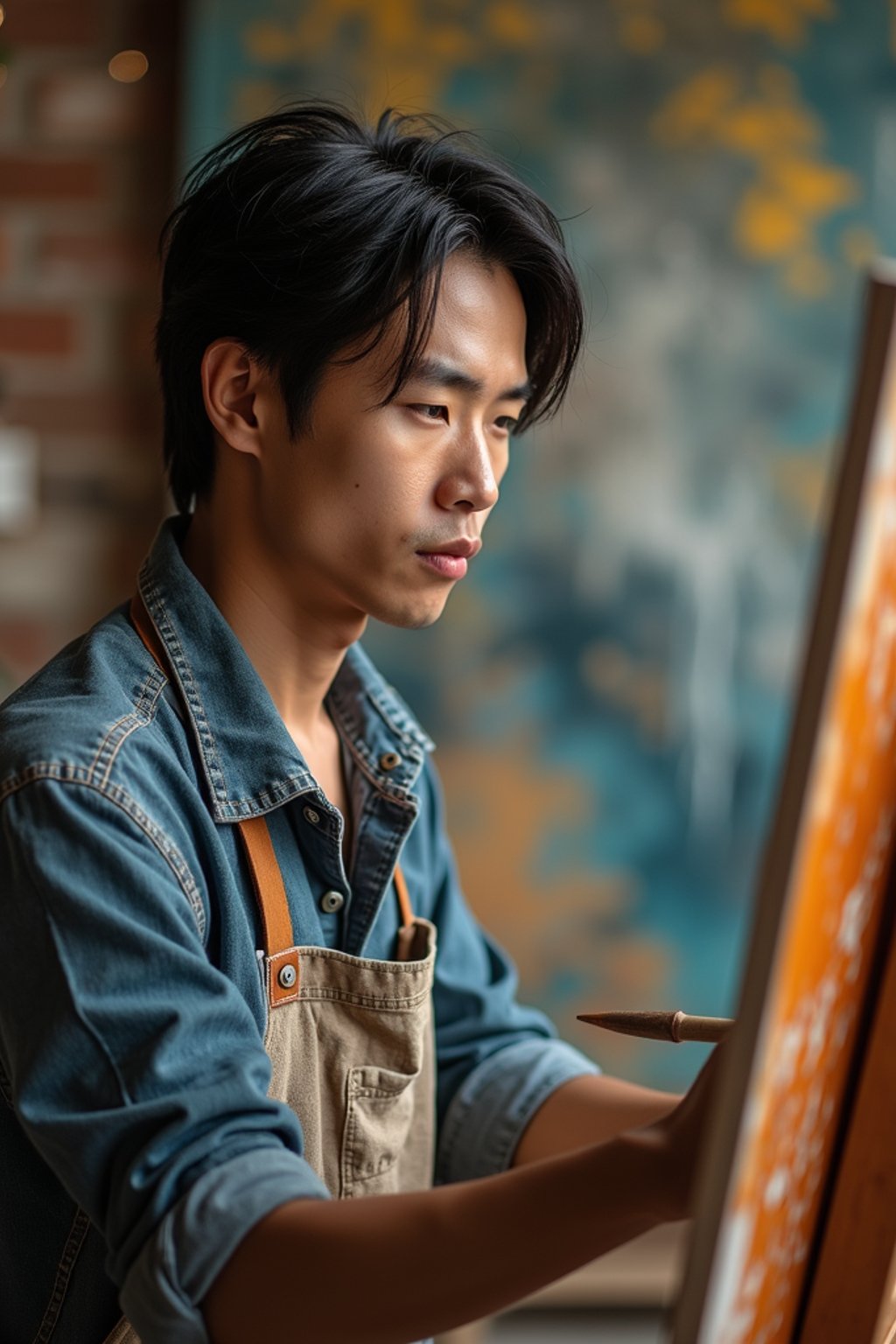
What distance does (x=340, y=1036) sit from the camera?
1.01 m

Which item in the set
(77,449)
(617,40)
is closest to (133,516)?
(77,449)

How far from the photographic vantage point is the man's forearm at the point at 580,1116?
106 centimetres

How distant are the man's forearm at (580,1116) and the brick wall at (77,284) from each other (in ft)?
4.35

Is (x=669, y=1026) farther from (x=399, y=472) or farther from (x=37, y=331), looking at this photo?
(x=37, y=331)

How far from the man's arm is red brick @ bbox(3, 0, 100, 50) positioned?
6.33 ft

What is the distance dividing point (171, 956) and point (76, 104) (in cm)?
175

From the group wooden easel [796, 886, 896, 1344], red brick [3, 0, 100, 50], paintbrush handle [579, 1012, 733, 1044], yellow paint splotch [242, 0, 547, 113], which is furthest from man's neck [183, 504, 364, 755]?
red brick [3, 0, 100, 50]

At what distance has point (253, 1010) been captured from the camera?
0.93 meters

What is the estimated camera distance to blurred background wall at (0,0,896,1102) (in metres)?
2.16

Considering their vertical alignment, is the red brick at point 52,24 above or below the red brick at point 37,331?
above

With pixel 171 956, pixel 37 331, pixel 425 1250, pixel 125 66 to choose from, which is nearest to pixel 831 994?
pixel 425 1250

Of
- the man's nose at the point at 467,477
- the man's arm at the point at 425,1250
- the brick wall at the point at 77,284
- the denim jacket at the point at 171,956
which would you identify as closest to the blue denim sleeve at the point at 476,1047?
the denim jacket at the point at 171,956

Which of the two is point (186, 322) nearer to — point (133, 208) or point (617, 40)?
point (133, 208)

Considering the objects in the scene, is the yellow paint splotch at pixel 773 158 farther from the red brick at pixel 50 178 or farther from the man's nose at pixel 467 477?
the man's nose at pixel 467 477
